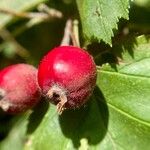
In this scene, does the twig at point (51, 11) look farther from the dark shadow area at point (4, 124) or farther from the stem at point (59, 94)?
the dark shadow area at point (4, 124)

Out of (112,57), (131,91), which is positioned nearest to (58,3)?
(112,57)

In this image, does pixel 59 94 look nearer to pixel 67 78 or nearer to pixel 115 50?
pixel 67 78

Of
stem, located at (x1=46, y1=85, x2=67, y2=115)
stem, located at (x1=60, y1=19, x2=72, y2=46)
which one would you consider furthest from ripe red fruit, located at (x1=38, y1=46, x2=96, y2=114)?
stem, located at (x1=60, y1=19, x2=72, y2=46)

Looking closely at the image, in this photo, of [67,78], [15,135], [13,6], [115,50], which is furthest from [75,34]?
[15,135]

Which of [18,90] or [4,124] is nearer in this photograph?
[18,90]

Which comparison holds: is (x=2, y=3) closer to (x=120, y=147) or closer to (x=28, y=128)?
(x=28, y=128)

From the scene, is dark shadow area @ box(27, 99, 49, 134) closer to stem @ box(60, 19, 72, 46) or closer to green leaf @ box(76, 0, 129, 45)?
stem @ box(60, 19, 72, 46)
